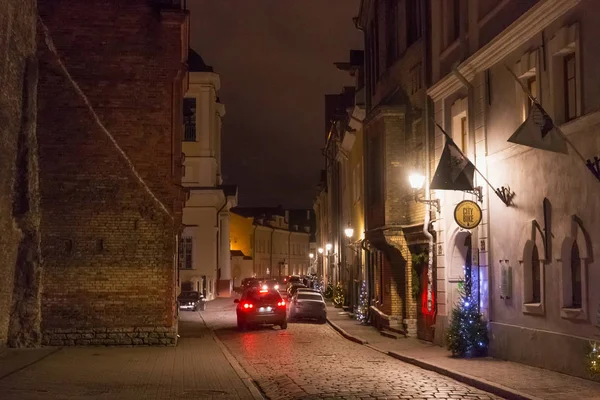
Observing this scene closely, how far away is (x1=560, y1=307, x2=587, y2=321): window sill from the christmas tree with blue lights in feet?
12.0

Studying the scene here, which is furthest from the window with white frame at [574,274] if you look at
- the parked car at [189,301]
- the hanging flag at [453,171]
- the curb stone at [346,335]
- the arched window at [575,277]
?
the parked car at [189,301]

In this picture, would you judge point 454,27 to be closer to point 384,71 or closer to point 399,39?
point 399,39

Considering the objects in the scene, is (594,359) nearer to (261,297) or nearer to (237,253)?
(261,297)

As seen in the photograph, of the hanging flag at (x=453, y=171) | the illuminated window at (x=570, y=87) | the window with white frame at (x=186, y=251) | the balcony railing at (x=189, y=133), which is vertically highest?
the balcony railing at (x=189, y=133)

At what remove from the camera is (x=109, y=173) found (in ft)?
70.5

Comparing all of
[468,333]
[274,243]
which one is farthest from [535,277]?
[274,243]

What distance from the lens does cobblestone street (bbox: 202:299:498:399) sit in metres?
13.5

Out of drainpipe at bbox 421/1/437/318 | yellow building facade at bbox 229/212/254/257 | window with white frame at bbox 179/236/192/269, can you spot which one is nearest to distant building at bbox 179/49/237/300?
window with white frame at bbox 179/236/192/269

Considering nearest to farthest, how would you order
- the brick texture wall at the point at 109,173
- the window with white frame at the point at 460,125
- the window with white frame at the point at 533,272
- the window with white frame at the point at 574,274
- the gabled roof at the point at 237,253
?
the window with white frame at the point at 574,274, the window with white frame at the point at 533,272, the window with white frame at the point at 460,125, the brick texture wall at the point at 109,173, the gabled roof at the point at 237,253

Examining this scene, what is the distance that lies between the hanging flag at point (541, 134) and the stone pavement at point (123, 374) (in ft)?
21.0

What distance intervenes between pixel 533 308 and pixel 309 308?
1842 centimetres

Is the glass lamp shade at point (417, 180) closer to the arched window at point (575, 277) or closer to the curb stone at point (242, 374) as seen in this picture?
the curb stone at point (242, 374)

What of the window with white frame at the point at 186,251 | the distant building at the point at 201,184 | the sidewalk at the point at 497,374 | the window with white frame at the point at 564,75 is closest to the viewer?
the sidewalk at the point at 497,374

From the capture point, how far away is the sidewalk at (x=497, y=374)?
497 inches
